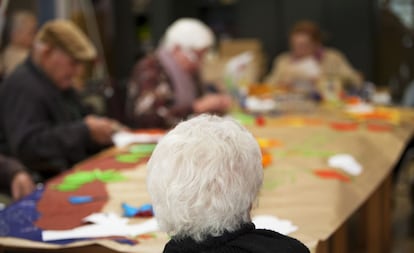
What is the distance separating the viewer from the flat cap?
352 cm

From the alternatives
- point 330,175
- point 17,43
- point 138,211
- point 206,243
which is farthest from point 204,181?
point 17,43

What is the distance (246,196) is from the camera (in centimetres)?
157

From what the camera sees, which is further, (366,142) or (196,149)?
(366,142)

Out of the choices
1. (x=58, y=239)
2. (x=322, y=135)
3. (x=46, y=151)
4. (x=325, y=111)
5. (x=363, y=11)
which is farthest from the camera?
(x=363, y=11)

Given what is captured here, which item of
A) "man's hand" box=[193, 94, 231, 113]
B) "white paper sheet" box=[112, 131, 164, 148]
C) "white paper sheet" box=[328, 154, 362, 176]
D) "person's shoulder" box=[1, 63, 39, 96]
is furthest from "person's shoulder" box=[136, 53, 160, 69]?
"white paper sheet" box=[328, 154, 362, 176]

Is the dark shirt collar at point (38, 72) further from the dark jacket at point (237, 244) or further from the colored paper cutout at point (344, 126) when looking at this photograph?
the dark jacket at point (237, 244)

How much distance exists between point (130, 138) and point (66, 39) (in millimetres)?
599

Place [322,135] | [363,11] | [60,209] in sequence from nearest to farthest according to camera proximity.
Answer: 1. [60,209]
2. [322,135]
3. [363,11]

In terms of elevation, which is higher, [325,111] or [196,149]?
[196,149]

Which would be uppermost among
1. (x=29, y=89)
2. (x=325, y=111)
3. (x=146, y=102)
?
(x=29, y=89)

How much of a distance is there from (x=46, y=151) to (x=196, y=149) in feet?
6.49

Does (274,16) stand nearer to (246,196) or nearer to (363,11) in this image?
(363,11)

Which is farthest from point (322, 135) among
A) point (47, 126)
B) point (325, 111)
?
point (47, 126)

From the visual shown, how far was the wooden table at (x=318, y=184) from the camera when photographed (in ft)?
7.06
